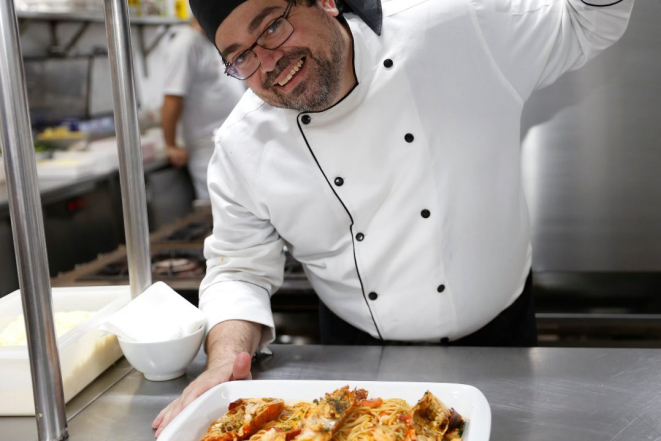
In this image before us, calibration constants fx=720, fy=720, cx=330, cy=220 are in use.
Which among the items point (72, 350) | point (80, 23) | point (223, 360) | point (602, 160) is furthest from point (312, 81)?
point (80, 23)

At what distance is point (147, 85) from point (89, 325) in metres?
5.10

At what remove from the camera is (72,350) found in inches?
57.1

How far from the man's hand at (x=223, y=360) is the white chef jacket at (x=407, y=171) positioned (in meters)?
0.08

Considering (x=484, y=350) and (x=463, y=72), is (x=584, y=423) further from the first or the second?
(x=463, y=72)

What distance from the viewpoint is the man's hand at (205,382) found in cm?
132

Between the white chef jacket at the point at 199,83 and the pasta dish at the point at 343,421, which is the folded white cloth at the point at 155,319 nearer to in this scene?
the pasta dish at the point at 343,421

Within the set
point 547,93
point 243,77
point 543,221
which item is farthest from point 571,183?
point 243,77

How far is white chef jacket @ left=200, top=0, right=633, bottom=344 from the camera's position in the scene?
1.77 metres

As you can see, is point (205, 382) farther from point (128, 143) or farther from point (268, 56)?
point (268, 56)

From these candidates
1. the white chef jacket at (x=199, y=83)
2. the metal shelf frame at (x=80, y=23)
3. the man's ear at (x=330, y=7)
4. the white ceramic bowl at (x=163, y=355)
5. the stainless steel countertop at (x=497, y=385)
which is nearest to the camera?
the stainless steel countertop at (x=497, y=385)

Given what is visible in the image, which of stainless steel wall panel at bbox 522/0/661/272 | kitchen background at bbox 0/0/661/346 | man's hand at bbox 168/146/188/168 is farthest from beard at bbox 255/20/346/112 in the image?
man's hand at bbox 168/146/188/168

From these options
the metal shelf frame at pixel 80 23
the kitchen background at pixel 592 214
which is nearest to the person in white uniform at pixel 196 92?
the metal shelf frame at pixel 80 23

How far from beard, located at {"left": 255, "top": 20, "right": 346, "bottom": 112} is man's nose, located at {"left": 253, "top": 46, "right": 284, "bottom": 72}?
0.01 metres

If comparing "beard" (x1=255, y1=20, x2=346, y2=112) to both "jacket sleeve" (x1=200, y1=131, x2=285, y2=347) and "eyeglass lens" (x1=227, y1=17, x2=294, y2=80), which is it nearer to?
"eyeglass lens" (x1=227, y1=17, x2=294, y2=80)
